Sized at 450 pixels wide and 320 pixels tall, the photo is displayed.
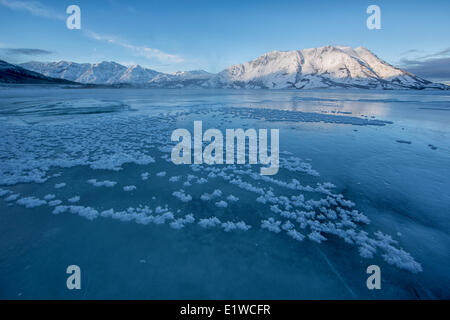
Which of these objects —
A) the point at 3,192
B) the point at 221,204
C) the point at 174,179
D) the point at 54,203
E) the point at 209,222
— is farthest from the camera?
the point at 174,179

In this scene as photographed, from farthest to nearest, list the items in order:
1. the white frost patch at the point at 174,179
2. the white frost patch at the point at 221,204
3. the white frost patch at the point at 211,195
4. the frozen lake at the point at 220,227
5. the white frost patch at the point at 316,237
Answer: the white frost patch at the point at 174,179 → the white frost patch at the point at 211,195 → the white frost patch at the point at 221,204 → the white frost patch at the point at 316,237 → the frozen lake at the point at 220,227

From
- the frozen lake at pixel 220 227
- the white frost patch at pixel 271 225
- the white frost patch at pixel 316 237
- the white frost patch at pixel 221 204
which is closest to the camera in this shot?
the frozen lake at pixel 220 227

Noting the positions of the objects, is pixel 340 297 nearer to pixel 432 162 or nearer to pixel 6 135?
pixel 432 162

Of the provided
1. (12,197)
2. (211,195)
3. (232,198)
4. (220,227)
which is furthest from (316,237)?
(12,197)

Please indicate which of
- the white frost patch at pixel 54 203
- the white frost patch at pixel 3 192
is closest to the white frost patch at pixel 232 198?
the white frost patch at pixel 54 203

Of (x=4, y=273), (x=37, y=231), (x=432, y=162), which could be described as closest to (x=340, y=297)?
(x=4, y=273)

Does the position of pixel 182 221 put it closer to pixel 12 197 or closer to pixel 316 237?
pixel 316 237

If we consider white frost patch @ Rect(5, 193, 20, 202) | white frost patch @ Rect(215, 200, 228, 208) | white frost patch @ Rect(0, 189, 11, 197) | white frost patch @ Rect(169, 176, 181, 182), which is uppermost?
white frost patch @ Rect(169, 176, 181, 182)

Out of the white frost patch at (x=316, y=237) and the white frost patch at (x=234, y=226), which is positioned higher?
the white frost patch at (x=234, y=226)

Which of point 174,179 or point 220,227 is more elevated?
point 174,179

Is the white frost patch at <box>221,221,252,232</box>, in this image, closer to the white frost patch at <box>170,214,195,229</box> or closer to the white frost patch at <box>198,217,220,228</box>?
the white frost patch at <box>198,217,220,228</box>

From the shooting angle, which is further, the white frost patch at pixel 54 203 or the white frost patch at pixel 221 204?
the white frost patch at pixel 221 204

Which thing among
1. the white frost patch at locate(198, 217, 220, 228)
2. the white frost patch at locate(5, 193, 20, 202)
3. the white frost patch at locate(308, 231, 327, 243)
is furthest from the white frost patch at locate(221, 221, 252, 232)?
the white frost patch at locate(5, 193, 20, 202)

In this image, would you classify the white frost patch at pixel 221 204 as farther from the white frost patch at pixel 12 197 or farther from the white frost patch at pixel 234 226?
the white frost patch at pixel 12 197
